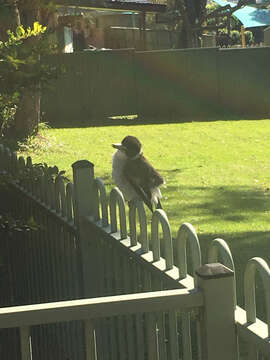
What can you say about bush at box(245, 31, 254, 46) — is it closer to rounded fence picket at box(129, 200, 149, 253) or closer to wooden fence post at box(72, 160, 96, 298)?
wooden fence post at box(72, 160, 96, 298)

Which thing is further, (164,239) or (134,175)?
(134,175)

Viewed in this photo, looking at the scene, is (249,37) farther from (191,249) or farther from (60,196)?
(191,249)

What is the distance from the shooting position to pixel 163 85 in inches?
897

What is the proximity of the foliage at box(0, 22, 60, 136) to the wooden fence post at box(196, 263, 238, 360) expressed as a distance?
2.17 meters

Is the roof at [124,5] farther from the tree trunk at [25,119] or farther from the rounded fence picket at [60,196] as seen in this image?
the rounded fence picket at [60,196]

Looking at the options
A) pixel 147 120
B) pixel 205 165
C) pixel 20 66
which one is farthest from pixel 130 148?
pixel 147 120

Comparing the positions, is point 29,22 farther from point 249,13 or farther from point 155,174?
point 249,13

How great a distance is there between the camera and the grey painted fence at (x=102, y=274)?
243 cm

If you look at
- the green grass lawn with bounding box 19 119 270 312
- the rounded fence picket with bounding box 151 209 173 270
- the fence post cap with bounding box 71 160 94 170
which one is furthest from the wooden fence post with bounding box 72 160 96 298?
the green grass lawn with bounding box 19 119 270 312

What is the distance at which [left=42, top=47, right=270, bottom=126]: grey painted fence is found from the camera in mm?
22078

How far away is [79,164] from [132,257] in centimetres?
101

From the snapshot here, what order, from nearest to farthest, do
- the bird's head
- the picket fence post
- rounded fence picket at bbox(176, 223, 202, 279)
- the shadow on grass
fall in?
rounded fence picket at bbox(176, 223, 202, 279) < the picket fence post < the bird's head < the shadow on grass

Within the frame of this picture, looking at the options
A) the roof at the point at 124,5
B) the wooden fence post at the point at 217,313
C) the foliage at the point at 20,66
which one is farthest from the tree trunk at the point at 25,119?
the wooden fence post at the point at 217,313

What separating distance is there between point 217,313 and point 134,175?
4815mm
